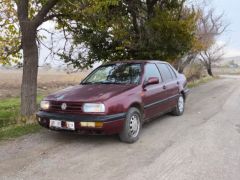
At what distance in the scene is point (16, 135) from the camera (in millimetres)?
6551

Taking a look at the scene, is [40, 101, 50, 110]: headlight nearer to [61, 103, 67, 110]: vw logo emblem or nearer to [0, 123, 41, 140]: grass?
[61, 103, 67, 110]: vw logo emblem

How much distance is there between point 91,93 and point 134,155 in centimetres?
150

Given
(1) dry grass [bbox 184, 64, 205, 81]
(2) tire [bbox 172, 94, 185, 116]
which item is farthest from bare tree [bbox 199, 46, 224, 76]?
(2) tire [bbox 172, 94, 185, 116]

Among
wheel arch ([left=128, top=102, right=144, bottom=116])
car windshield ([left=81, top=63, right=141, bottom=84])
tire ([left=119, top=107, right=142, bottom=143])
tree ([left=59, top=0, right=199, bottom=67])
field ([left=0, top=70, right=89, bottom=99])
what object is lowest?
field ([left=0, top=70, right=89, bottom=99])

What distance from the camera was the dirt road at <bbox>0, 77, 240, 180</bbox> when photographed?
4426 mm

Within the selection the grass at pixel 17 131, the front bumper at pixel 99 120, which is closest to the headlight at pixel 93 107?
the front bumper at pixel 99 120

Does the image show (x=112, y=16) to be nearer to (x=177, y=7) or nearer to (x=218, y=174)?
(x=177, y=7)

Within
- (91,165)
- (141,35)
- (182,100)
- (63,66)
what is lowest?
(91,165)

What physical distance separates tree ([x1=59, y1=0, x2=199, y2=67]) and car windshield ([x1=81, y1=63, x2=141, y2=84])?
413 cm

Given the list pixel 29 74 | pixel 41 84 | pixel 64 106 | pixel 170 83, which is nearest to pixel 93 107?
pixel 64 106

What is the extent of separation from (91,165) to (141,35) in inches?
338

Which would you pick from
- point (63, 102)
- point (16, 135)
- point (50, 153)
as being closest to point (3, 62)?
point (16, 135)

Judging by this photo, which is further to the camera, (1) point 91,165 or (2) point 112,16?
(2) point 112,16

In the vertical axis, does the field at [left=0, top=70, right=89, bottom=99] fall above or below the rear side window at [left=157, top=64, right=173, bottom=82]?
below
